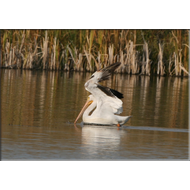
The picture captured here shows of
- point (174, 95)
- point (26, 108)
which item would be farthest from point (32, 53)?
point (26, 108)

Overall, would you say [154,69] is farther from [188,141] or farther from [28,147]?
[28,147]

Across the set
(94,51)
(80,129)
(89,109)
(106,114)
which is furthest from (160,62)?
(80,129)

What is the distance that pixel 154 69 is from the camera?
22250 mm

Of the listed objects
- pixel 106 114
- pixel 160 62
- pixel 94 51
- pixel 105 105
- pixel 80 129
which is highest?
pixel 94 51

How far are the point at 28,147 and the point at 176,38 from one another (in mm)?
15237

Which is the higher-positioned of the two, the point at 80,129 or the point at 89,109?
the point at 89,109

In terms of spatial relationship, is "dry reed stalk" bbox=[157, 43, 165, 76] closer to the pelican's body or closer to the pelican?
the pelican

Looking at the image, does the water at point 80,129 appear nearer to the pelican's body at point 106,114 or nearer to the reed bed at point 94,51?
the pelican's body at point 106,114

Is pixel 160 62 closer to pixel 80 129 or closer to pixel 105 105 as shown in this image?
pixel 105 105

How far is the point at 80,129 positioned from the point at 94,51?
13.1m

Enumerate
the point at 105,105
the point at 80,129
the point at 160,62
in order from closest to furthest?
1. the point at 80,129
2. the point at 105,105
3. the point at 160,62

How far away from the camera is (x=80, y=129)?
27.5ft

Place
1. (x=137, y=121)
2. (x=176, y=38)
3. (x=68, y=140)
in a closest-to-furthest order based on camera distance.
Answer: (x=68, y=140)
(x=137, y=121)
(x=176, y=38)

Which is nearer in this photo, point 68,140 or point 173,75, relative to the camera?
point 68,140
